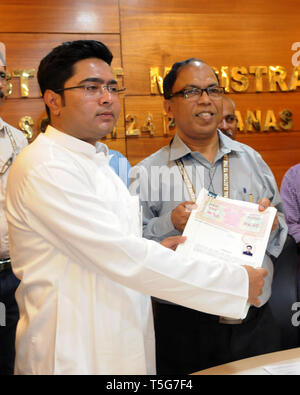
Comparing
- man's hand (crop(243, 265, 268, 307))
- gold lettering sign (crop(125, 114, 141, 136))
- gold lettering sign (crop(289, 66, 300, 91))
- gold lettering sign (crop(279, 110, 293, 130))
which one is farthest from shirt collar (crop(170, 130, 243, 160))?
gold lettering sign (crop(289, 66, 300, 91))

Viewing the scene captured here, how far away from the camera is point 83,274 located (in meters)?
1.47

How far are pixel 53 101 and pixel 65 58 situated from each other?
16 cm

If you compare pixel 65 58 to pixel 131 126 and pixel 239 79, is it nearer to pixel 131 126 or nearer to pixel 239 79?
pixel 131 126

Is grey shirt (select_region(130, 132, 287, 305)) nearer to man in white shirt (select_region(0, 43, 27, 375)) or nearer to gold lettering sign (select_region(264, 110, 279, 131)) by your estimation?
man in white shirt (select_region(0, 43, 27, 375))

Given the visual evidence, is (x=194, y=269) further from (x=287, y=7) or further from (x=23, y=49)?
(x=287, y=7)

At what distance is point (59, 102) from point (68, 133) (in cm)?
12

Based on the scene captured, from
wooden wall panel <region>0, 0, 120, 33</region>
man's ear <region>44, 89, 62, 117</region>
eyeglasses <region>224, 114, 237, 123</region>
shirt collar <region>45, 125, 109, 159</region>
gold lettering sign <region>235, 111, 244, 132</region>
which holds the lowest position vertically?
shirt collar <region>45, 125, 109, 159</region>

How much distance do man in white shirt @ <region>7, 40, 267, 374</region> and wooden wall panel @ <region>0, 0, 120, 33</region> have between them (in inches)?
85.7

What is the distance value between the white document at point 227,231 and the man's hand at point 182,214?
6cm

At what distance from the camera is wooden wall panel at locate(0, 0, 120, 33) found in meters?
3.39

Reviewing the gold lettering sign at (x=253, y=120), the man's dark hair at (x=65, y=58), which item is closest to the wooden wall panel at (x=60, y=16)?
the gold lettering sign at (x=253, y=120)

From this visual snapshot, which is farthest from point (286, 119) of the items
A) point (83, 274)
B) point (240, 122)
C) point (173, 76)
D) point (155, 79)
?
point (83, 274)

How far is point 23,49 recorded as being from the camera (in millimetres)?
3414
